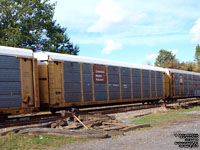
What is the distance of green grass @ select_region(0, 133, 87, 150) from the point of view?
7520 millimetres

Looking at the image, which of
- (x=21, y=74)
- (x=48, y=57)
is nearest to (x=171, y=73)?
(x=48, y=57)

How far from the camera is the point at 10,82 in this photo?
10.8 meters

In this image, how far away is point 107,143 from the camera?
7.93 m

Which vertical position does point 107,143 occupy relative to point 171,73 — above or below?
below

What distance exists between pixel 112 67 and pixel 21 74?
24.6 ft

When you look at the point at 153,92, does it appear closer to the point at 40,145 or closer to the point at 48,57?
the point at 48,57

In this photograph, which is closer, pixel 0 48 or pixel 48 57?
pixel 0 48

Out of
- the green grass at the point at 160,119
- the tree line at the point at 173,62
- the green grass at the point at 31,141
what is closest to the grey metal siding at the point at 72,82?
the green grass at the point at 160,119

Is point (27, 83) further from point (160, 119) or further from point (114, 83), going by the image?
point (114, 83)

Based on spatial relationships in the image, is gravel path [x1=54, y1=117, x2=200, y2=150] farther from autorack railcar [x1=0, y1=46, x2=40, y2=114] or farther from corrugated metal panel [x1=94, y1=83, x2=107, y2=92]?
corrugated metal panel [x1=94, y1=83, x2=107, y2=92]

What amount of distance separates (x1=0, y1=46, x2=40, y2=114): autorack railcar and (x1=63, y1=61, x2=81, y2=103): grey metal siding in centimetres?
224

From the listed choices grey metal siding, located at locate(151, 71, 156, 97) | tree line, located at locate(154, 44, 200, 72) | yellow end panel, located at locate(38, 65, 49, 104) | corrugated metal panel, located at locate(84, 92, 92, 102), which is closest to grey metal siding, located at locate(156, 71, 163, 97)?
grey metal siding, located at locate(151, 71, 156, 97)

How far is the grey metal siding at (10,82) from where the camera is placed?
10531mm

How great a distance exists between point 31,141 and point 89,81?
25.6 feet
